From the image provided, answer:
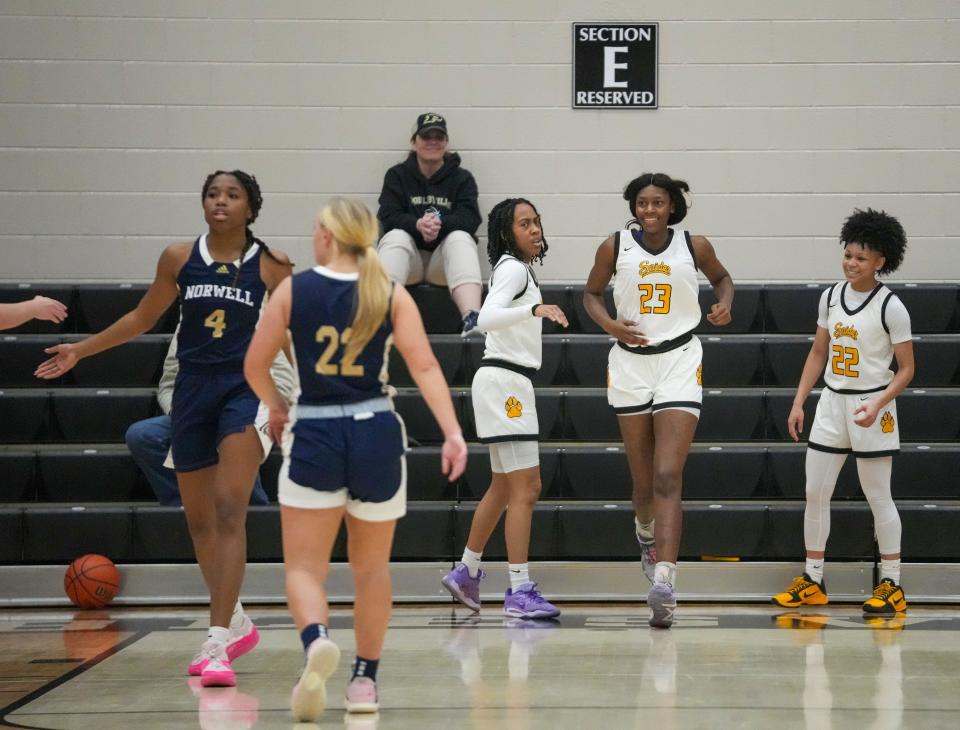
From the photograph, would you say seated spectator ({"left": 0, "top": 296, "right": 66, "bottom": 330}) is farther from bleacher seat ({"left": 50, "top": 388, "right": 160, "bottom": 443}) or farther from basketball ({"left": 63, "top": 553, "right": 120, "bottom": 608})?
bleacher seat ({"left": 50, "top": 388, "right": 160, "bottom": 443})

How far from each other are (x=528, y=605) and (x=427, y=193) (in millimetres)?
2819

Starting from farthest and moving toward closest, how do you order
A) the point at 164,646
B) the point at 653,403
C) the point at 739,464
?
the point at 739,464, the point at 653,403, the point at 164,646

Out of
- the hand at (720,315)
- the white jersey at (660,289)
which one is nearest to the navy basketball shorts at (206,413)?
the white jersey at (660,289)

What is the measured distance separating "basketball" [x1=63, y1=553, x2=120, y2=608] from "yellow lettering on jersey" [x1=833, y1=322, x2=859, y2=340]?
3326 mm

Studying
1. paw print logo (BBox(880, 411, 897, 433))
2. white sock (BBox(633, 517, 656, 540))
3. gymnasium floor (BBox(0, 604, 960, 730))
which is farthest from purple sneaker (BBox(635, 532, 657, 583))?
paw print logo (BBox(880, 411, 897, 433))

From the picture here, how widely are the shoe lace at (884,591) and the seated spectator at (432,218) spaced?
2518mm

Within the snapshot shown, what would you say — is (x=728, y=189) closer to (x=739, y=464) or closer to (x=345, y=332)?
(x=739, y=464)

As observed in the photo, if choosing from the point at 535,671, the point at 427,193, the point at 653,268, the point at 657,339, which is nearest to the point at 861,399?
the point at 657,339

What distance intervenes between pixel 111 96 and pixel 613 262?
12.0 ft

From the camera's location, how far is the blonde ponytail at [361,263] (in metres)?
3.54

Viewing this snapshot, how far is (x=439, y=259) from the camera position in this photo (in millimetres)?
7492

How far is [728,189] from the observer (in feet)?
26.1

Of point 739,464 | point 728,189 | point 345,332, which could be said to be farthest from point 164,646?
point 728,189

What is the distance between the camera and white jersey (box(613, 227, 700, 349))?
5543 mm
